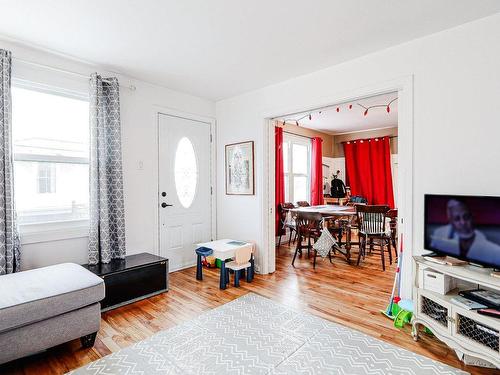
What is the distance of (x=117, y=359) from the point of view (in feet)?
6.55

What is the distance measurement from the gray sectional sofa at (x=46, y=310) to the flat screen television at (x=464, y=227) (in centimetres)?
269

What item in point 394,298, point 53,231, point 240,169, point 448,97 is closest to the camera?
point 448,97

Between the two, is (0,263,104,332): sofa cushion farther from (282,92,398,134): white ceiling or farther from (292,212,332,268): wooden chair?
(282,92,398,134): white ceiling

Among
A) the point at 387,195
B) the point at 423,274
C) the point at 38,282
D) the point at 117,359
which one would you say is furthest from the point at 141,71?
the point at 387,195

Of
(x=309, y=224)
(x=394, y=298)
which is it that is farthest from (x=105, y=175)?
(x=394, y=298)

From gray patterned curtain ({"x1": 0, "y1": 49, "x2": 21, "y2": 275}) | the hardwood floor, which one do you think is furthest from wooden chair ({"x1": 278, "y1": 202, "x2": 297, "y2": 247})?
gray patterned curtain ({"x1": 0, "y1": 49, "x2": 21, "y2": 275})

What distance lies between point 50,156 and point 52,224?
2.26ft

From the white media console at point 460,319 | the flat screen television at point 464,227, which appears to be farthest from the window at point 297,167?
the white media console at point 460,319

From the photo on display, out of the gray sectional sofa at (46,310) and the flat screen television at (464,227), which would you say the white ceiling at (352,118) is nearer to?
the flat screen television at (464,227)

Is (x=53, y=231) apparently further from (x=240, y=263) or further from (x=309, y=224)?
(x=309, y=224)

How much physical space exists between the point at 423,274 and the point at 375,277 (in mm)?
1624

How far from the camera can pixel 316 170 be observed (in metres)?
6.76

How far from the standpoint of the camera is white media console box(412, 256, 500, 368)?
175cm

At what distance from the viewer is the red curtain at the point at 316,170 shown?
6.73 metres
